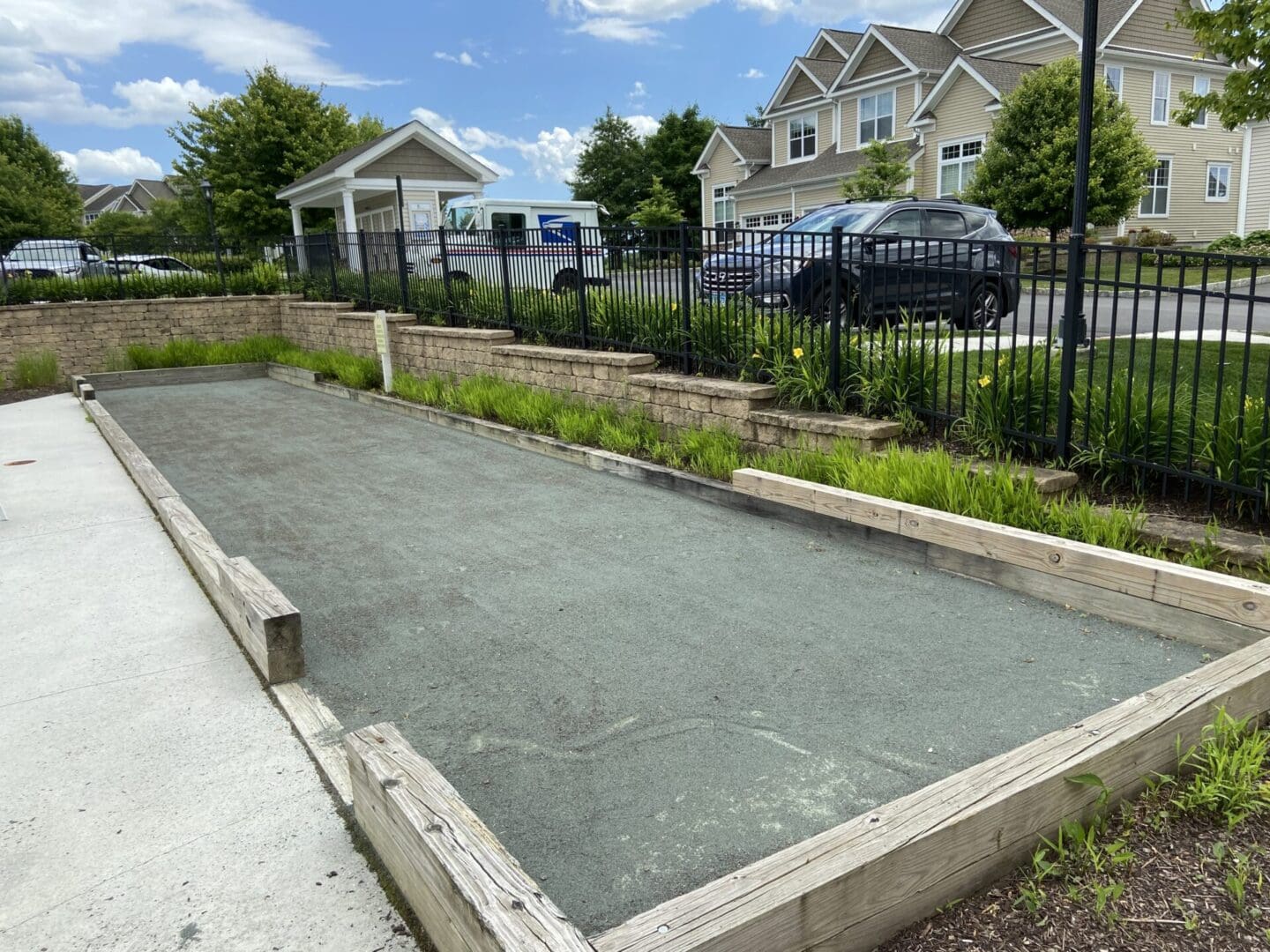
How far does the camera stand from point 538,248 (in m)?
10.5

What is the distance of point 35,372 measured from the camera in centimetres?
1598

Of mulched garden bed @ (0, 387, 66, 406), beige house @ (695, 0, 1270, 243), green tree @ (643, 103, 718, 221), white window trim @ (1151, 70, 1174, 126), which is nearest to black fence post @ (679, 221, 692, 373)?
mulched garden bed @ (0, 387, 66, 406)

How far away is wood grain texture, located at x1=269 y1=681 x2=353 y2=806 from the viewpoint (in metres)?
3.24

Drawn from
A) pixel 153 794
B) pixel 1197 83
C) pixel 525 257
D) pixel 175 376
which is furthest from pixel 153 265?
pixel 1197 83

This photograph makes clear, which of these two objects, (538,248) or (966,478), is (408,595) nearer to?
(966,478)

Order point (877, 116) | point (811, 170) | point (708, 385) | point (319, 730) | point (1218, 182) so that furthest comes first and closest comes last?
point (811, 170) < point (877, 116) < point (1218, 182) < point (708, 385) < point (319, 730)

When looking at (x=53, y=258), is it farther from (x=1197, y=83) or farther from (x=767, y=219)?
(x=1197, y=83)

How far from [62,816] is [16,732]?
0.84 m

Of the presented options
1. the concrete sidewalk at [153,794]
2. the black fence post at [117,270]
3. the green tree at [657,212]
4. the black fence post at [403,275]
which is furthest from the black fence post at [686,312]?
the green tree at [657,212]

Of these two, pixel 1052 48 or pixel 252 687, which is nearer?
pixel 252 687

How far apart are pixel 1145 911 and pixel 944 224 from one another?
12.4 meters

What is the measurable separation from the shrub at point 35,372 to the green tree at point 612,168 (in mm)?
49871

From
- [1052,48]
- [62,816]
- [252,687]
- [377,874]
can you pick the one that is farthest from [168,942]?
[1052,48]

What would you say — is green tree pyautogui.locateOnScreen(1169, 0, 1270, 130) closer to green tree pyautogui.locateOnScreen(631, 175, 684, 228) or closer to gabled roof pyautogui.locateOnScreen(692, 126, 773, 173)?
green tree pyautogui.locateOnScreen(631, 175, 684, 228)
